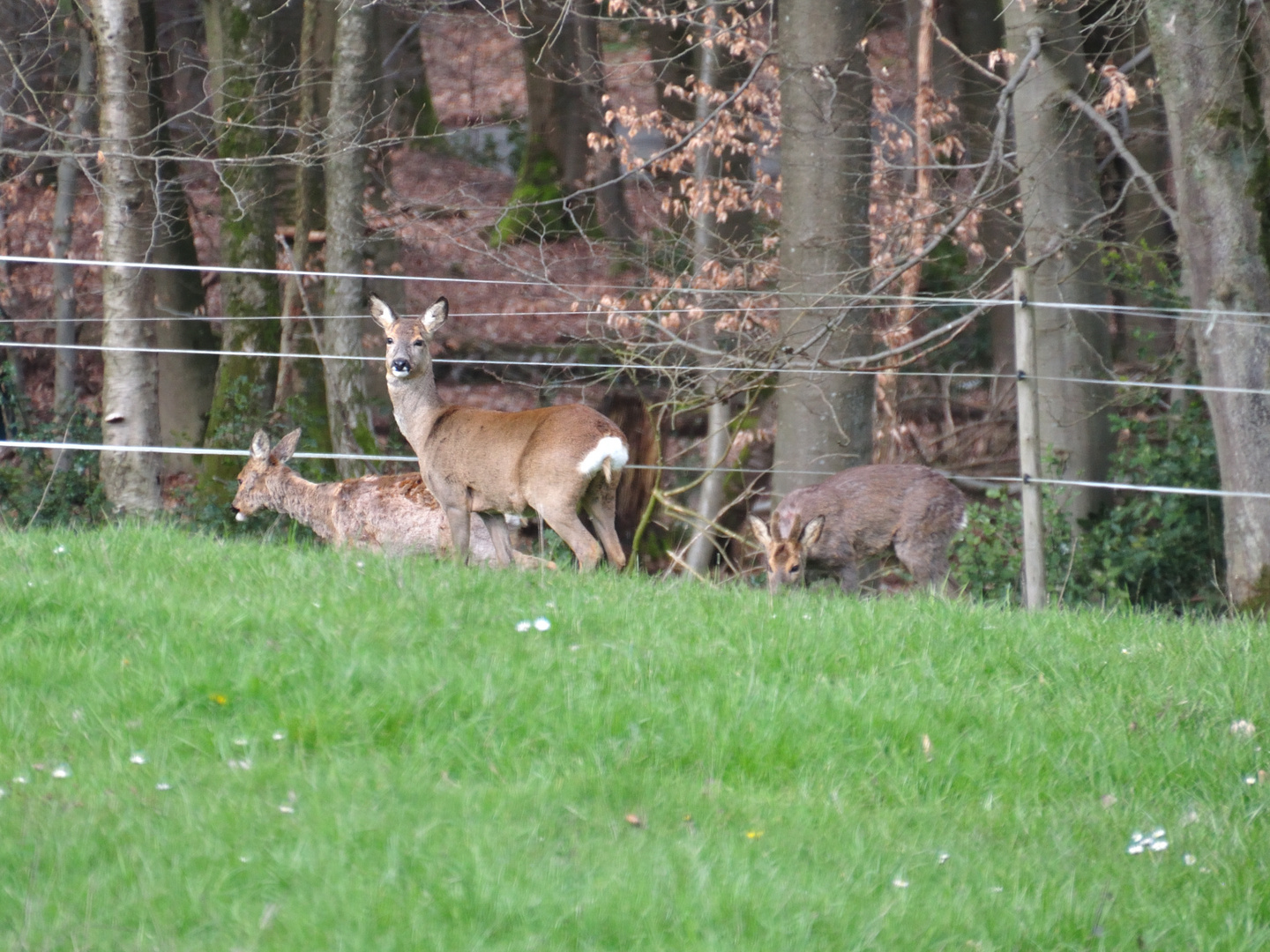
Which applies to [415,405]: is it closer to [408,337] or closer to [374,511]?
[408,337]

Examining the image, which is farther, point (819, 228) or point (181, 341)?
point (181, 341)

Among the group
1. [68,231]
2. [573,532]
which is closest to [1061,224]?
[573,532]

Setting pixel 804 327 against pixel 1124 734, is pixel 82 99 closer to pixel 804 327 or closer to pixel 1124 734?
pixel 804 327

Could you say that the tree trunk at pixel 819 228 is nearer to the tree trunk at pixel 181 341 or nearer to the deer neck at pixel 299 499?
the deer neck at pixel 299 499

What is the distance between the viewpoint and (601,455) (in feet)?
29.1

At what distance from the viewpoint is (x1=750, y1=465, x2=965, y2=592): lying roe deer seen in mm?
10773

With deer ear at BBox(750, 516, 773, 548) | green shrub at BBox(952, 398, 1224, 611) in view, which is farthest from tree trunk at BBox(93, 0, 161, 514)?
green shrub at BBox(952, 398, 1224, 611)

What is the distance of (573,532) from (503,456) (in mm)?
604

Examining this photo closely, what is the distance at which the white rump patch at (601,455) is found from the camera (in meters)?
8.86

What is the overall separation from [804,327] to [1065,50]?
2.79 m

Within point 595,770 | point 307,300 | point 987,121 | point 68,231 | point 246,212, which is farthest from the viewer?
point 987,121

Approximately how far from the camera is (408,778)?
449 cm

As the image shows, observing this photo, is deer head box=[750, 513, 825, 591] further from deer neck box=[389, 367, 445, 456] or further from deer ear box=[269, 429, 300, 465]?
deer ear box=[269, 429, 300, 465]

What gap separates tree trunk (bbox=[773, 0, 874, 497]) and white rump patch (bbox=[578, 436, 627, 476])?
313cm
